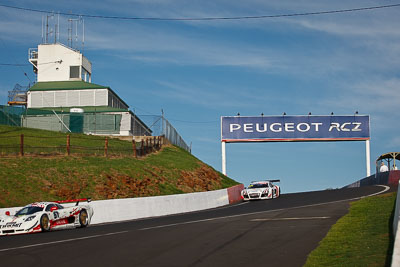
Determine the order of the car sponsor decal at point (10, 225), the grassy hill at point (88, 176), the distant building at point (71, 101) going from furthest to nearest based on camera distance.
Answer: the distant building at point (71, 101) → the grassy hill at point (88, 176) → the car sponsor decal at point (10, 225)

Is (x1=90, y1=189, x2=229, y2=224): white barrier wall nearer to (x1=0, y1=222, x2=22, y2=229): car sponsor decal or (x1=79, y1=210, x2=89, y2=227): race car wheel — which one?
(x1=79, y1=210, x2=89, y2=227): race car wheel

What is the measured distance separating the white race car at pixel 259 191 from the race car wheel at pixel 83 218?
50.7ft

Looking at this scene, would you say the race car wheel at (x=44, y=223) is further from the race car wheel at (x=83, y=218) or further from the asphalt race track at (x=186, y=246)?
the asphalt race track at (x=186, y=246)

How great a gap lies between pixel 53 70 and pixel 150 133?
19362 millimetres

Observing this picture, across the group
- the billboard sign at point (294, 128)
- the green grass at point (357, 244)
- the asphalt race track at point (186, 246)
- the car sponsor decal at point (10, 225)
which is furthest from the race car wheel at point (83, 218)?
the billboard sign at point (294, 128)

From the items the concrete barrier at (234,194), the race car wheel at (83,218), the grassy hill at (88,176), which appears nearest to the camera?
the race car wheel at (83,218)

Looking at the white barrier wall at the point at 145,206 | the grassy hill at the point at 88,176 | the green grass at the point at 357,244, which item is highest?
the grassy hill at the point at 88,176

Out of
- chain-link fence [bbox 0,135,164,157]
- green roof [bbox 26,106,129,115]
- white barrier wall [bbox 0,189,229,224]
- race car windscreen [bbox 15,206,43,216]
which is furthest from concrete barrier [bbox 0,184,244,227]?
green roof [bbox 26,106,129,115]

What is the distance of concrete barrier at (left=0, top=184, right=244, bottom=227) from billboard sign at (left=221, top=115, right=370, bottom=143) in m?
21.9

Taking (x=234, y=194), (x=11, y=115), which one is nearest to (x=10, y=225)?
Result: (x=234, y=194)

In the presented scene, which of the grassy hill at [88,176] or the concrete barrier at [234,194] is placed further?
the concrete barrier at [234,194]

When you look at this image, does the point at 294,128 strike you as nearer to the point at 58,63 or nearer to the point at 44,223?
the point at 58,63

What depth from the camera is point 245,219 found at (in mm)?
20891

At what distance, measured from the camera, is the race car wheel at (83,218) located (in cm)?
2245
